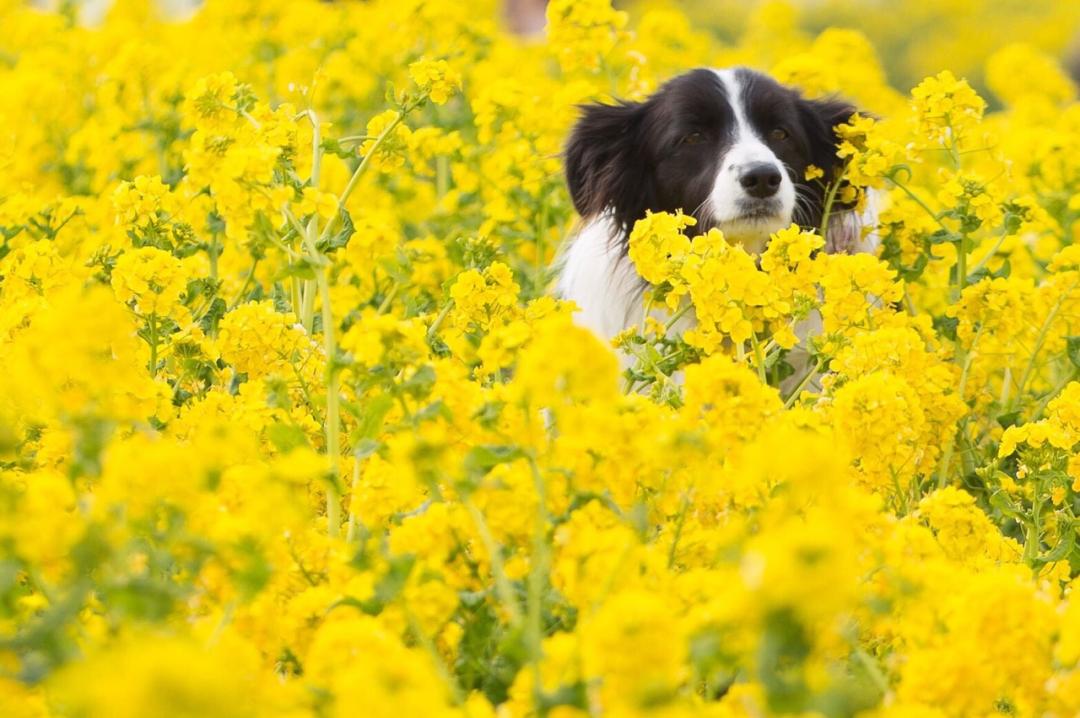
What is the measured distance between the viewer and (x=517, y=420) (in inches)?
84.4

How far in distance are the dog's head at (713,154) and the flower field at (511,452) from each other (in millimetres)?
143

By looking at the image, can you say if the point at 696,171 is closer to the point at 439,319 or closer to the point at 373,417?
the point at 439,319

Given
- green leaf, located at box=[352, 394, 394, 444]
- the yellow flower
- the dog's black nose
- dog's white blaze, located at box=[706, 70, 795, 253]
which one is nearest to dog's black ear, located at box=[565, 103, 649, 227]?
dog's white blaze, located at box=[706, 70, 795, 253]

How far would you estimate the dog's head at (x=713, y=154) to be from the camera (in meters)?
4.21

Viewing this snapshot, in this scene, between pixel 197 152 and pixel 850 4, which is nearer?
pixel 197 152

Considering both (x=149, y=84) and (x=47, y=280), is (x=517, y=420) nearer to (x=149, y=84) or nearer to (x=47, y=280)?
(x=47, y=280)

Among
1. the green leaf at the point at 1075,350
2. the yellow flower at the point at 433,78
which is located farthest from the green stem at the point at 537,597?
the green leaf at the point at 1075,350

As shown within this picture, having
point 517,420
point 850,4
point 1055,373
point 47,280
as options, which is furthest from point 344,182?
point 850,4

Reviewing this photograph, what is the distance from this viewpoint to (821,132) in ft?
15.0

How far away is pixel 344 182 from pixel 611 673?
3.71 meters

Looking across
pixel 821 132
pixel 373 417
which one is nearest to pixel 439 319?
pixel 373 417

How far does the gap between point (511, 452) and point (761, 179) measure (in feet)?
7.50

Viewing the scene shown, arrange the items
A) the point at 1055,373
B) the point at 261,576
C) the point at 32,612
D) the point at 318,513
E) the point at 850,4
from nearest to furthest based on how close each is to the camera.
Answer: the point at 261,576
the point at 32,612
the point at 318,513
the point at 1055,373
the point at 850,4

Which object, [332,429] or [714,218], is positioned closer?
[332,429]
